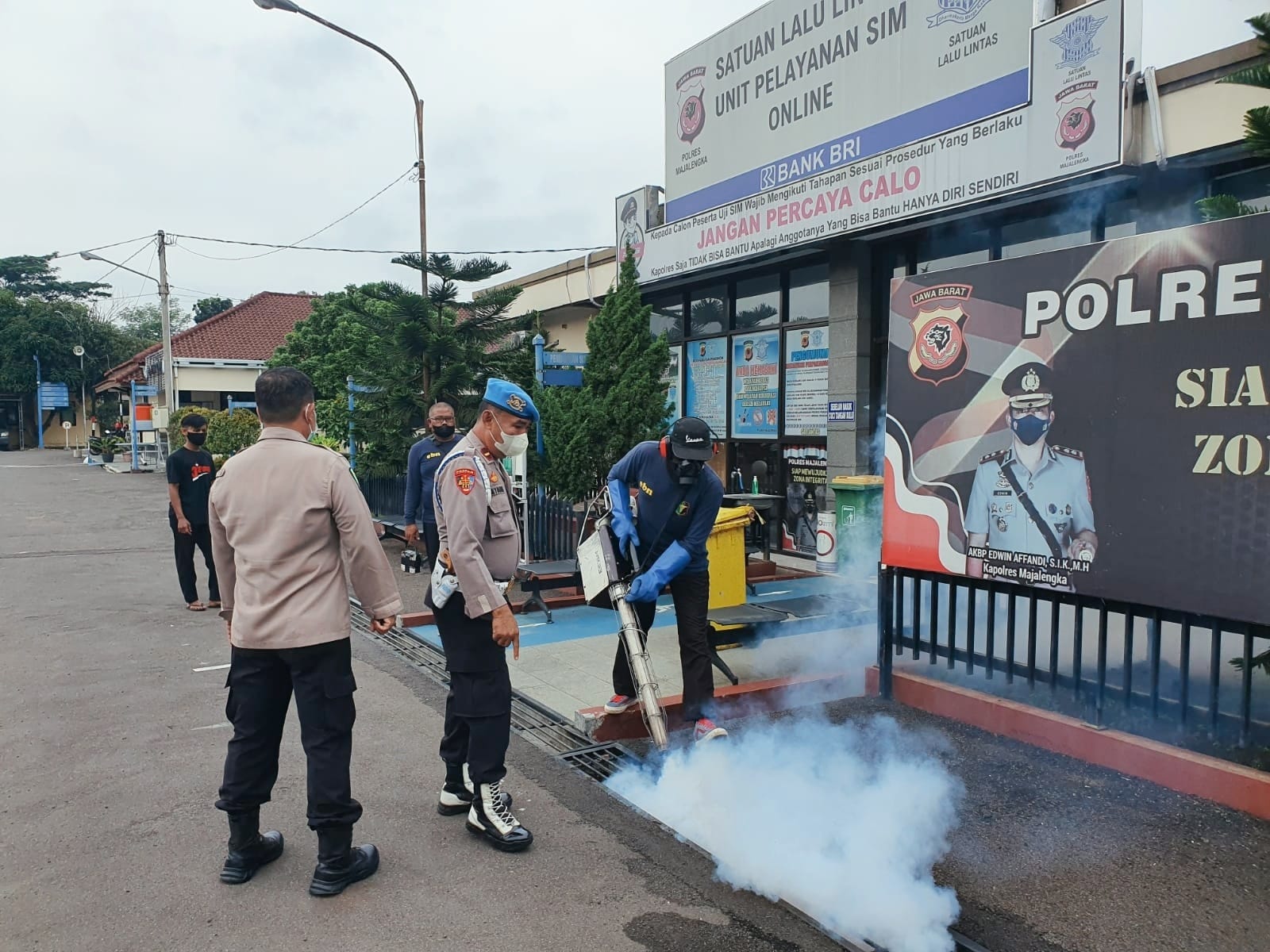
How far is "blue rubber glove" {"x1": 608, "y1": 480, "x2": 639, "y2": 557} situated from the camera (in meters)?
4.93

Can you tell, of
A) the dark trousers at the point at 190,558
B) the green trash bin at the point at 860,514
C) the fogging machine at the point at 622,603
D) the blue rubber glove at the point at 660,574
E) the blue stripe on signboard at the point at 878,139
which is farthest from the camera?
the green trash bin at the point at 860,514

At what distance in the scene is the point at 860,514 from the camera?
30.4ft

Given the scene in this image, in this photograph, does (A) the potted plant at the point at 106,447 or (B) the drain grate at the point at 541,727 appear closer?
(B) the drain grate at the point at 541,727

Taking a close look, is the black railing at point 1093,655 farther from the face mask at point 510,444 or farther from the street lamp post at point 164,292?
the street lamp post at point 164,292

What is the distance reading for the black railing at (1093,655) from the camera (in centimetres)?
418

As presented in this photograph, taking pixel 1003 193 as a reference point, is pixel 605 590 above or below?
below

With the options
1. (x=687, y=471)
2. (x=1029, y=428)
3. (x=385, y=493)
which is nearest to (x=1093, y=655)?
(x=1029, y=428)

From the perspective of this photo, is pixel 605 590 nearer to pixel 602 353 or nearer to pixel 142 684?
pixel 142 684

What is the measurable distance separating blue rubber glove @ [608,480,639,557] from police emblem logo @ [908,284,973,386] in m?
1.89

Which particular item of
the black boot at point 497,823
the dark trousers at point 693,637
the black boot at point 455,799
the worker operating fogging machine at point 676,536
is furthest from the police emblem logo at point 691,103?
the black boot at point 497,823

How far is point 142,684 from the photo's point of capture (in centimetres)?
624

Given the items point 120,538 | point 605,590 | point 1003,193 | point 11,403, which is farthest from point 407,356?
point 11,403

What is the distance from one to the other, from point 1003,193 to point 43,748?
8.35 m

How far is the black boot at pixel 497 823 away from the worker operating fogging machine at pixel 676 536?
46.0 inches
